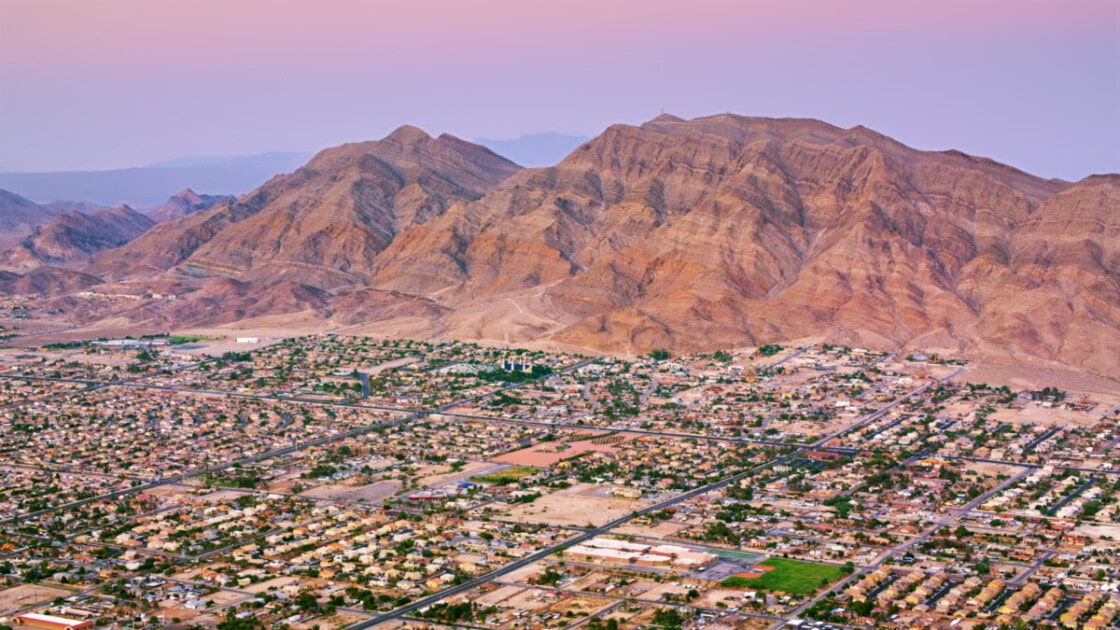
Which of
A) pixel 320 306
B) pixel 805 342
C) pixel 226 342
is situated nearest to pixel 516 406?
pixel 805 342

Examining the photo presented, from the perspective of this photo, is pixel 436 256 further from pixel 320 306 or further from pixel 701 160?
pixel 701 160

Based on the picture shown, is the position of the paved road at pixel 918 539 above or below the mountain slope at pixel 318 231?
below

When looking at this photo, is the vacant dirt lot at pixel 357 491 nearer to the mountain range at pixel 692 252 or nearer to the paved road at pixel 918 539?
the paved road at pixel 918 539

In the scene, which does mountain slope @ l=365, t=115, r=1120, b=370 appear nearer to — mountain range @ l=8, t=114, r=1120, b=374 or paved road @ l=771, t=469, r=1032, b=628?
mountain range @ l=8, t=114, r=1120, b=374

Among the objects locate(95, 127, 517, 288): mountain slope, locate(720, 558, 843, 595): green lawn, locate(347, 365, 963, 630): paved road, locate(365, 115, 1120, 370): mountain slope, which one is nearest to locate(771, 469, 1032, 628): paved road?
locate(720, 558, 843, 595): green lawn

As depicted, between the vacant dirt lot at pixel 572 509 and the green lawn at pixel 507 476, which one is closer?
the vacant dirt lot at pixel 572 509

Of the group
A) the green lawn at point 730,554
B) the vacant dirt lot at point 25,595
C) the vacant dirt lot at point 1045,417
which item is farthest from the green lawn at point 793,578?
the vacant dirt lot at point 1045,417
